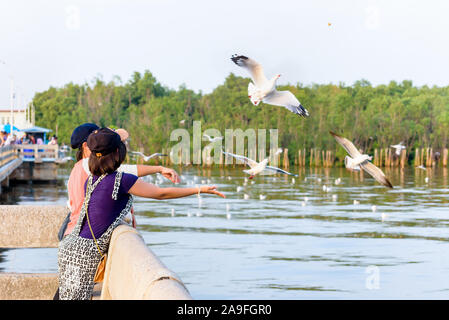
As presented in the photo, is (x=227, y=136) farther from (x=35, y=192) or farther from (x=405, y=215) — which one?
(x=405, y=215)

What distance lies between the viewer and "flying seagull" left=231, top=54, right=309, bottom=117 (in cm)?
1461

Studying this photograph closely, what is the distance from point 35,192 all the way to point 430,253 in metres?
27.1

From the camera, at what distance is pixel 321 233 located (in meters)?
29.2

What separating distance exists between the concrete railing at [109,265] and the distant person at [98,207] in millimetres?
134

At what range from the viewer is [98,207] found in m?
6.09

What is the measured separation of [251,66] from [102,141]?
8957 mm

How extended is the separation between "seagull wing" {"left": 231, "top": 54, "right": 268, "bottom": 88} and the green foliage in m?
79.3

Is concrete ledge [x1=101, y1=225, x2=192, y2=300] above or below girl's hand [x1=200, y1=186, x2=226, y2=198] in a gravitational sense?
below

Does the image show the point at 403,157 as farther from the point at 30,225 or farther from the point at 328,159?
the point at 30,225

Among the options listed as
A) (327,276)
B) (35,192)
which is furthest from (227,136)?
(327,276)

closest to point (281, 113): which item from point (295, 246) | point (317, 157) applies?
point (317, 157)

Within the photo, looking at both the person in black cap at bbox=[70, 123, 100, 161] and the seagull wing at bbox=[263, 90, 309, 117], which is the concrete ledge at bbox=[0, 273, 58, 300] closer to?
the person in black cap at bbox=[70, 123, 100, 161]

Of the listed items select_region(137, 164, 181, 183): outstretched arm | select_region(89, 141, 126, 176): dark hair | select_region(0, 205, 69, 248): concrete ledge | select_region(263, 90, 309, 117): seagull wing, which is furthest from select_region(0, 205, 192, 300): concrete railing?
select_region(263, 90, 309, 117): seagull wing

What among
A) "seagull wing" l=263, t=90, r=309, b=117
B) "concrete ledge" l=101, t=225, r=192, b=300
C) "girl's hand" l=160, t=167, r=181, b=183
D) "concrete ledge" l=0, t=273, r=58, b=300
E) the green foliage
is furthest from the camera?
the green foliage
